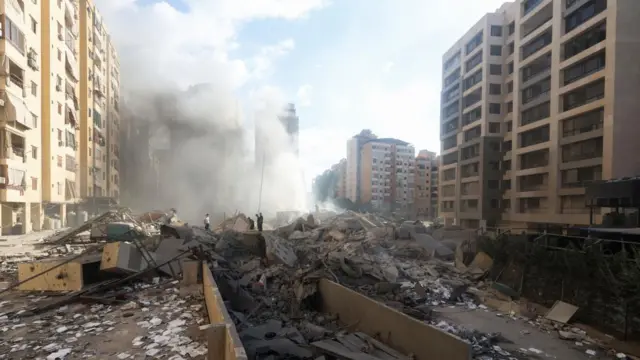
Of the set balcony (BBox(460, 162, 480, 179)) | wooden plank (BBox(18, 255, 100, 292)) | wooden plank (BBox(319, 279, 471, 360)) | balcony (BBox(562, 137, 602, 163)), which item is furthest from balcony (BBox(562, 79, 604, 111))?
wooden plank (BBox(18, 255, 100, 292))

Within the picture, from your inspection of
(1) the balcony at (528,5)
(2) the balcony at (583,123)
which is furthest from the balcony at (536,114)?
(1) the balcony at (528,5)

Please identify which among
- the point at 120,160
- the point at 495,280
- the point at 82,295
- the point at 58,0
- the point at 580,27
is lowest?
the point at 495,280

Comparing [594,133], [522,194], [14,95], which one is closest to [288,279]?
[14,95]

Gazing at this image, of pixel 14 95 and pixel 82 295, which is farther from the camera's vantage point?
pixel 14 95

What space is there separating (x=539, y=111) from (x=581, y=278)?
76.2 ft

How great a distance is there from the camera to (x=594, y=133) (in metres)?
22.1

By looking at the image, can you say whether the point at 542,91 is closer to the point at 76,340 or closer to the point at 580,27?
the point at 580,27

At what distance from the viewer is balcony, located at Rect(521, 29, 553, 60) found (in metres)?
27.3

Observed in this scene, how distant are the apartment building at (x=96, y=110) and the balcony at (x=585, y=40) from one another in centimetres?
3735

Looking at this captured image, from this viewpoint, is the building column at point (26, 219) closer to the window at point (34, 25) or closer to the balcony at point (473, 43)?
the window at point (34, 25)

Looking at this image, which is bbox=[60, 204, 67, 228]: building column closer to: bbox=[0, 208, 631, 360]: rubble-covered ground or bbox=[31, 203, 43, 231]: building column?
bbox=[31, 203, 43, 231]: building column

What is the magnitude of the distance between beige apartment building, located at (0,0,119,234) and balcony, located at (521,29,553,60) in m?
34.1

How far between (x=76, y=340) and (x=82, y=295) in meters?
2.27

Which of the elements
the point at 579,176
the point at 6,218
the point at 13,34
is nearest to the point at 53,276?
the point at 6,218
